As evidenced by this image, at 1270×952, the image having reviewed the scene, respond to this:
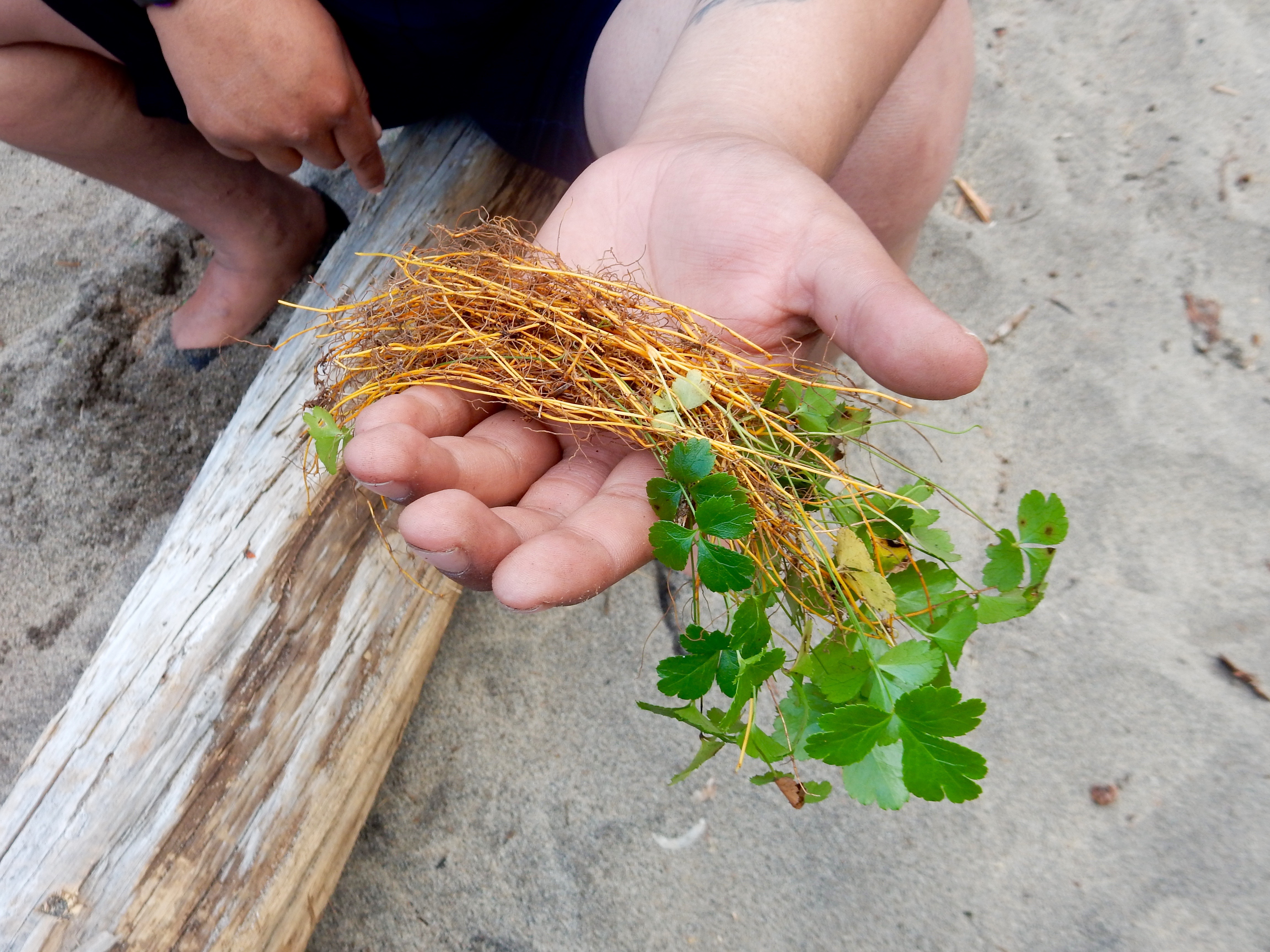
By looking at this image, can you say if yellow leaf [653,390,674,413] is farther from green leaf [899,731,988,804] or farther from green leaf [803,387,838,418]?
green leaf [899,731,988,804]

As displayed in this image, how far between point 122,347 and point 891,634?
2563mm

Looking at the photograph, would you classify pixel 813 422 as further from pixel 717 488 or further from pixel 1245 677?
pixel 1245 677

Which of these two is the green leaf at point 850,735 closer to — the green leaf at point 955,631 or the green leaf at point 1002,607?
Answer: the green leaf at point 955,631

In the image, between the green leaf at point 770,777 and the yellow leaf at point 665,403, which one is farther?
the yellow leaf at point 665,403

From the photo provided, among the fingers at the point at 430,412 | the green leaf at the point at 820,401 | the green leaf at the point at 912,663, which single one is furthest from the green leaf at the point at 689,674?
the fingers at the point at 430,412

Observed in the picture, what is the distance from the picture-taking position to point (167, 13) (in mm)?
1644

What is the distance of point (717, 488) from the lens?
1129mm

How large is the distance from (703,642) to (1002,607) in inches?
19.5

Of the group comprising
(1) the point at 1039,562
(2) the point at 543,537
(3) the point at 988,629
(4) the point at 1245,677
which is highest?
(1) the point at 1039,562

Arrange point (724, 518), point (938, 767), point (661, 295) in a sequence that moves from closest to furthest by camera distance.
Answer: point (938, 767) < point (724, 518) < point (661, 295)

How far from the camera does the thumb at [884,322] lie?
3.62 ft

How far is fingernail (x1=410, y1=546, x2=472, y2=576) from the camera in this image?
43.7 inches

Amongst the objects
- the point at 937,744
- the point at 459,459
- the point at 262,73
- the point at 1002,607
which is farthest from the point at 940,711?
the point at 262,73

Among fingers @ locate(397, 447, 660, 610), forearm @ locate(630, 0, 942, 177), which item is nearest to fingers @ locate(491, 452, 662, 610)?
fingers @ locate(397, 447, 660, 610)
